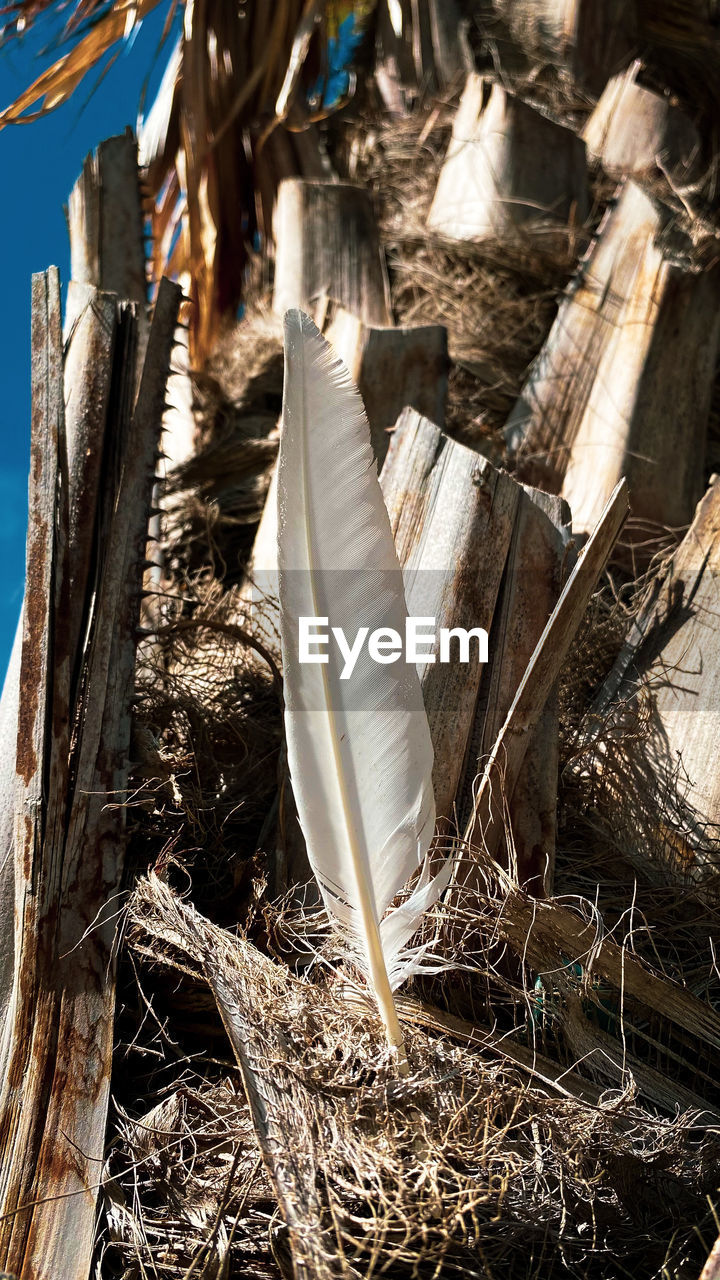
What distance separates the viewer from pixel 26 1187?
2021 mm

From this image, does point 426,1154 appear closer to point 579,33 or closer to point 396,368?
point 396,368

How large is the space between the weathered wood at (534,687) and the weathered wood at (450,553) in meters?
0.09

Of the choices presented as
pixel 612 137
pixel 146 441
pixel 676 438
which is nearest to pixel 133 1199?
pixel 146 441

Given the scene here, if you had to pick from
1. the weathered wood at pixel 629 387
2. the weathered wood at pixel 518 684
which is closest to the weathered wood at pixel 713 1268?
the weathered wood at pixel 518 684

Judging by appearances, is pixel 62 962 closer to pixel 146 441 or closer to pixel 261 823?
pixel 261 823

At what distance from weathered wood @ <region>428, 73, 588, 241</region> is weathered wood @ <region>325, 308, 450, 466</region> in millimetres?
817

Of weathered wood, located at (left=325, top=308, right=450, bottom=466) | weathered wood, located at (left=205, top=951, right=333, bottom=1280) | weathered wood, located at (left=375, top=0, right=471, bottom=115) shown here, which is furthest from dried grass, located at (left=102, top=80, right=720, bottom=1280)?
weathered wood, located at (left=375, top=0, right=471, bottom=115)

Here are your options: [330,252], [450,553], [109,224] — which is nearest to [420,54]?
[330,252]

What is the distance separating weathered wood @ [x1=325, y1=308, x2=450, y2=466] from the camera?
3.35m

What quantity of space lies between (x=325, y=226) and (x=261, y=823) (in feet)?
7.75

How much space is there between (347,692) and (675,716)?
1.08 m

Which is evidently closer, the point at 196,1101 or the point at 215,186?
the point at 196,1101

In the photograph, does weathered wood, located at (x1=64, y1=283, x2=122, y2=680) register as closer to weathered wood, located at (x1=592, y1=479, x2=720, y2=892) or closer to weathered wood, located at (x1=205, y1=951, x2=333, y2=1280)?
weathered wood, located at (x1=205, y1=951, x2=333, y2=1280)

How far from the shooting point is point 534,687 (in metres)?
2.31
